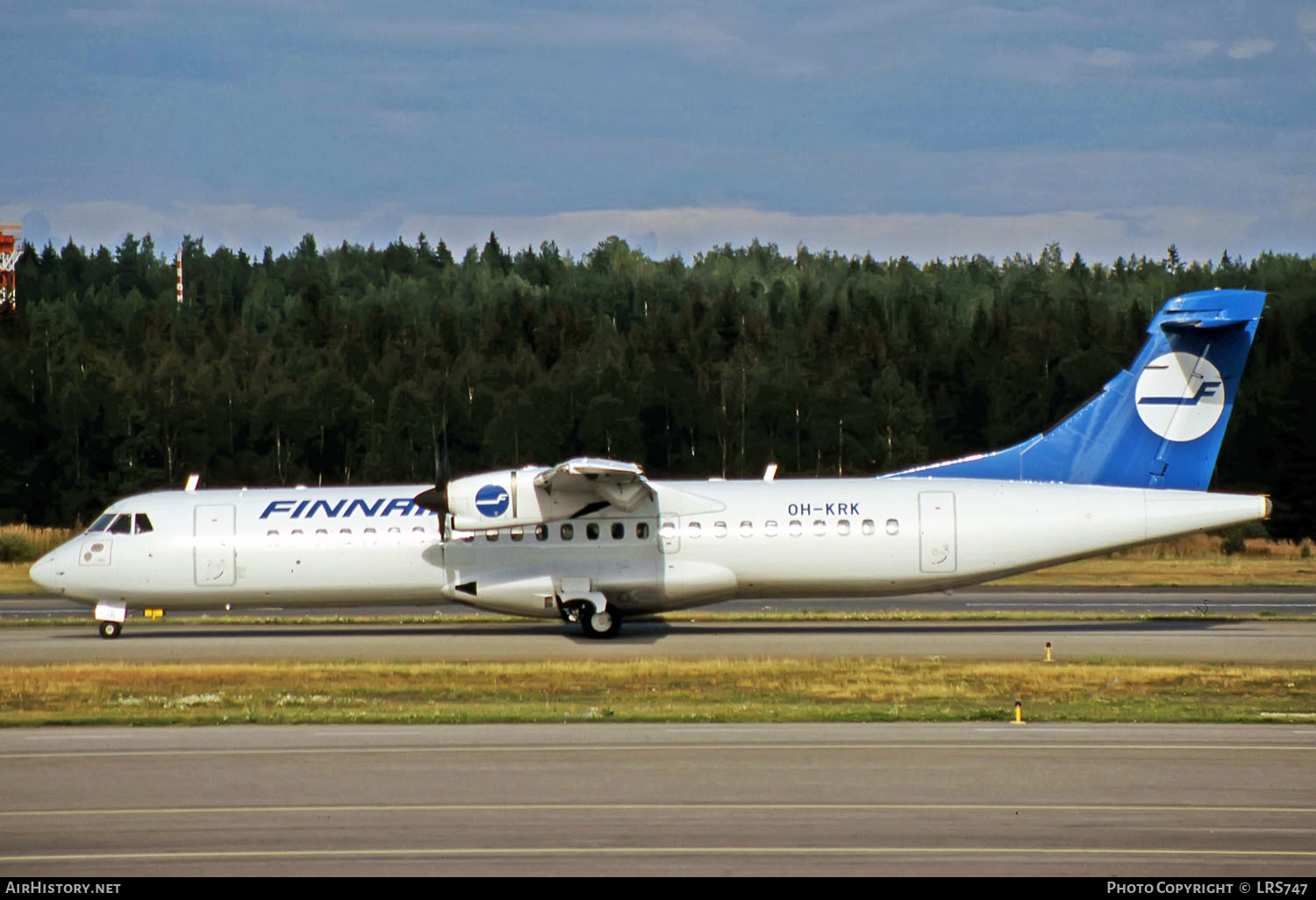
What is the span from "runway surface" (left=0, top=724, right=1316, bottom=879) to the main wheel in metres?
10.6

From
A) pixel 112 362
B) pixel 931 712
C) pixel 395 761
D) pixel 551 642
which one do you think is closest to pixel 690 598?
pixel 551 642

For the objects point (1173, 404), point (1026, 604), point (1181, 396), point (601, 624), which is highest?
point (1181, 396)

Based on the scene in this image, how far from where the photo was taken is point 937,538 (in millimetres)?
27734

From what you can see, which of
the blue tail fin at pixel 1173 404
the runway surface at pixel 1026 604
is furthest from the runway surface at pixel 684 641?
the blue tail fin at pixel 1173 404

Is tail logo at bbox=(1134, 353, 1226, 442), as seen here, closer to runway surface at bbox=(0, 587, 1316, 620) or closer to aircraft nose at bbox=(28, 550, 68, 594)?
runway surface at bbox=(0, 587, 1316, 620)

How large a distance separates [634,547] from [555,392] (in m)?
40.0

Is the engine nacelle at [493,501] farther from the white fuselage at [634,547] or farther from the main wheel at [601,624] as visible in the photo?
the main wheel at [601,624]

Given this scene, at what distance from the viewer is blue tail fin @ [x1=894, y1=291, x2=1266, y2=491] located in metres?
27.7

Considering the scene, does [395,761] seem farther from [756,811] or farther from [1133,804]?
[1133,804]

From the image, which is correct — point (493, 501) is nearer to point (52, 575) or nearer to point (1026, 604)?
point (52, 575)

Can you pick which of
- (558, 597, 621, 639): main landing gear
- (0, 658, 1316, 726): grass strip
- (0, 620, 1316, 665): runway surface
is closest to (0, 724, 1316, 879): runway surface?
(0, 658, 1316, 726): grass strip

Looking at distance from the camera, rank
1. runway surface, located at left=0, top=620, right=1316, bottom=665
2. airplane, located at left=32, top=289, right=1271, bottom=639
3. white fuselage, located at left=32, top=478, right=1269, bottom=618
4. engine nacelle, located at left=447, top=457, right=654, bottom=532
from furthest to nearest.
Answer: white fuselage, located at left=32, top=478, right=1269, bottom=618 < airplane, located at left=32, top=289, right=1271, bottom=639 < engine nacelle, located at left=447, top=457, right=654, bottom=532 < runway surface, located at left=0, top=620, right=1316, bottom=665

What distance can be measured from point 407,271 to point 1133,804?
171 meters

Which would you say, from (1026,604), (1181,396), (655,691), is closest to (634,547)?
(655,691)
